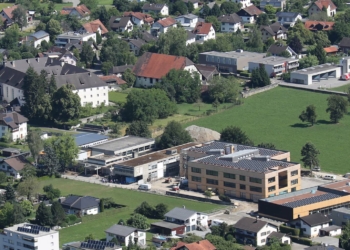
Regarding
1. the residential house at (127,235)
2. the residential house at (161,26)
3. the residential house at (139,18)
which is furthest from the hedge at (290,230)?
the residential house at (139,18)

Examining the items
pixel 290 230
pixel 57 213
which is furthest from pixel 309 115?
pixel 57 213

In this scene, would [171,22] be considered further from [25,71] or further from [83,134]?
[83,134]

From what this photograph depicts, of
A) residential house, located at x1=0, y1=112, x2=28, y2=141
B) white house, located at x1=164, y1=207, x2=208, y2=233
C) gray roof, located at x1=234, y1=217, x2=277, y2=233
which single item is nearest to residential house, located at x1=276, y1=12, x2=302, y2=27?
residential house, located at x1=0, y1=112, x2=28, y2=141

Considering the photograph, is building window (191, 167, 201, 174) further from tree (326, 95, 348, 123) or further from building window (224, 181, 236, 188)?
tree (326, 95, 348, 123)

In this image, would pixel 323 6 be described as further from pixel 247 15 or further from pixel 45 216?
pixel 45 216

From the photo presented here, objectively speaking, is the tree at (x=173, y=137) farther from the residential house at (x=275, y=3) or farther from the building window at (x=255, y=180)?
the residential house at (x=275, y=3)

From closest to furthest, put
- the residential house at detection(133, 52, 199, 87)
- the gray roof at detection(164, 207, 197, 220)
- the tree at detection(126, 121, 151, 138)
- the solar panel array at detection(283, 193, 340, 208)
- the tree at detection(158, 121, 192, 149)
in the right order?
the gray roof at detection(164, 207, 197, 220)
the solar panel array at detection(283, 193, 340, 208)
the tree at detection(158, 121, 192, 149)
the tree at detection(126, 121, 151, 138)
the residential house at detection(133, 52, 199, 87)
